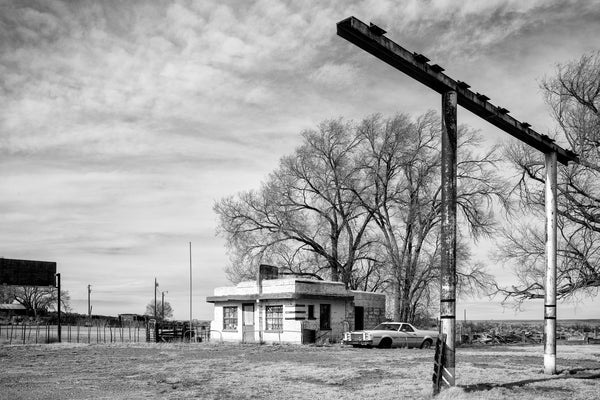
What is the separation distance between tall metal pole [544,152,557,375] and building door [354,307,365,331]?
846 inches

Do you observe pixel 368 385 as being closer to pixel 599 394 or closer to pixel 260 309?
pixel 599 394

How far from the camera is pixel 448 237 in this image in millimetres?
11531

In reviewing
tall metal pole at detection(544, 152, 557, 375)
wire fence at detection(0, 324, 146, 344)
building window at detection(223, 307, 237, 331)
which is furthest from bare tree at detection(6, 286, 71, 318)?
tall metal pole at detection(544, 152, 557, 375)

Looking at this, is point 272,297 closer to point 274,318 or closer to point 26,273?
point 274,318

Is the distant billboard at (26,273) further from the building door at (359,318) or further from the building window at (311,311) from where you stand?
the building door at (359,318)

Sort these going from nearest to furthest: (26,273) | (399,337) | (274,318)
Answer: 1. (399,337)
2. (274,318)
3. (26,273)

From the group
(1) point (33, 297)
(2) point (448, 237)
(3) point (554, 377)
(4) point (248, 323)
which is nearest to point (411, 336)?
(4) point (248, 323)

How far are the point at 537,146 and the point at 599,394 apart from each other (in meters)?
6.58

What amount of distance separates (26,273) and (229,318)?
88.3 feet

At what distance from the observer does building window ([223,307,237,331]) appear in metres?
36.8

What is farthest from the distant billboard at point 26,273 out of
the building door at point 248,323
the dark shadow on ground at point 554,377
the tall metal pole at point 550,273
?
the dark shadow on ground at point 554,377

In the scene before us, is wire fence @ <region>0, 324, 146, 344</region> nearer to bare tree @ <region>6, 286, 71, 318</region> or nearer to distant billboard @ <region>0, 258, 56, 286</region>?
distant billboard @ <region>0, 258, 56, 286</region>

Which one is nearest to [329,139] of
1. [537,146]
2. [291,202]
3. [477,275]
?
[291,202]

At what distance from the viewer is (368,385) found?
14023mm
